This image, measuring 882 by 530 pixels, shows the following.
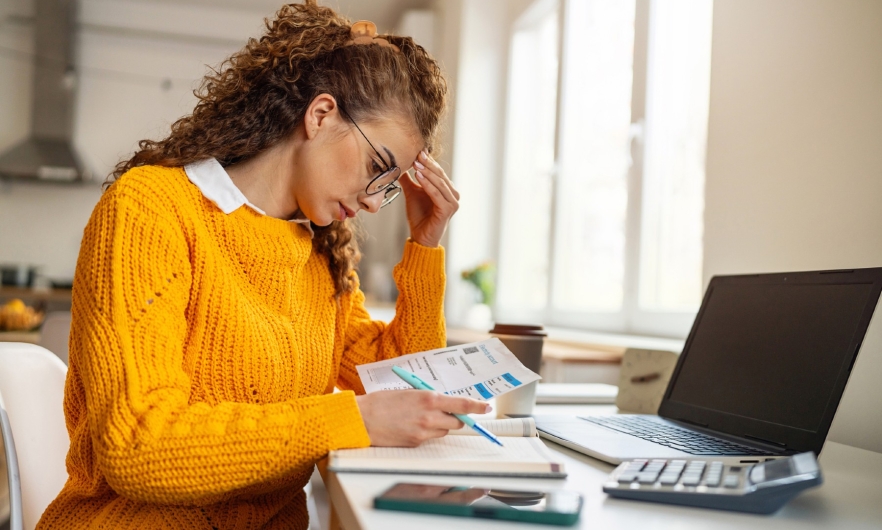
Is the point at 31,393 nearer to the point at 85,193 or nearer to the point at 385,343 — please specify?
the point at 385,343

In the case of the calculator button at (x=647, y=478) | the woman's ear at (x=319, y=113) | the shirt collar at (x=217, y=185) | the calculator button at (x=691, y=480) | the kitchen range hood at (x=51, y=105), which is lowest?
the calculator button at (x=647, y=478)

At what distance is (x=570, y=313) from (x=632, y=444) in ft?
6.55

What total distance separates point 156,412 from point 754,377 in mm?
772

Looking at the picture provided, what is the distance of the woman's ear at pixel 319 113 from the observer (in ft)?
3.46

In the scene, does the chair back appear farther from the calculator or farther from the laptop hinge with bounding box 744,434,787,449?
the laptop hinge with bounding box 744,434,787,449

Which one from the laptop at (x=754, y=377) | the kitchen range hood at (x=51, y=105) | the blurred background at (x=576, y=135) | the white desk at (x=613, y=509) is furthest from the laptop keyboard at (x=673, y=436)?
the kitchen range hood at (x=51, y=105)

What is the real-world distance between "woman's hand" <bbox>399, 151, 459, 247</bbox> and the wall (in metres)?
0.59

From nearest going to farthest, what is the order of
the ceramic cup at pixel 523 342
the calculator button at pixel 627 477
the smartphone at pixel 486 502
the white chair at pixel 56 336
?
the smartphone at pixel 486 502 < the calculator button at pixel 627 477 < the ceramic cup at pixel 523 342 < the white chair at pixel 56 336

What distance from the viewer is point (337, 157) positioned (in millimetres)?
1069

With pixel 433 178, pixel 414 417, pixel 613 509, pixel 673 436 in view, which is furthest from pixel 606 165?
pixel 613 509

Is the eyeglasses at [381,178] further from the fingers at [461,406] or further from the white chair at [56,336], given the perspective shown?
the white chair at [56,336]

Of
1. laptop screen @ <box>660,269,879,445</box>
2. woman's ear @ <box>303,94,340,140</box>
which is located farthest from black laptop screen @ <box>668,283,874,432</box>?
woman's ear @ <box>303,94,340,140</box>

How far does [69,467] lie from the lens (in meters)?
0.93

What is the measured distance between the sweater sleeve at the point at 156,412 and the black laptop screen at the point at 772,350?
1.79 ft
